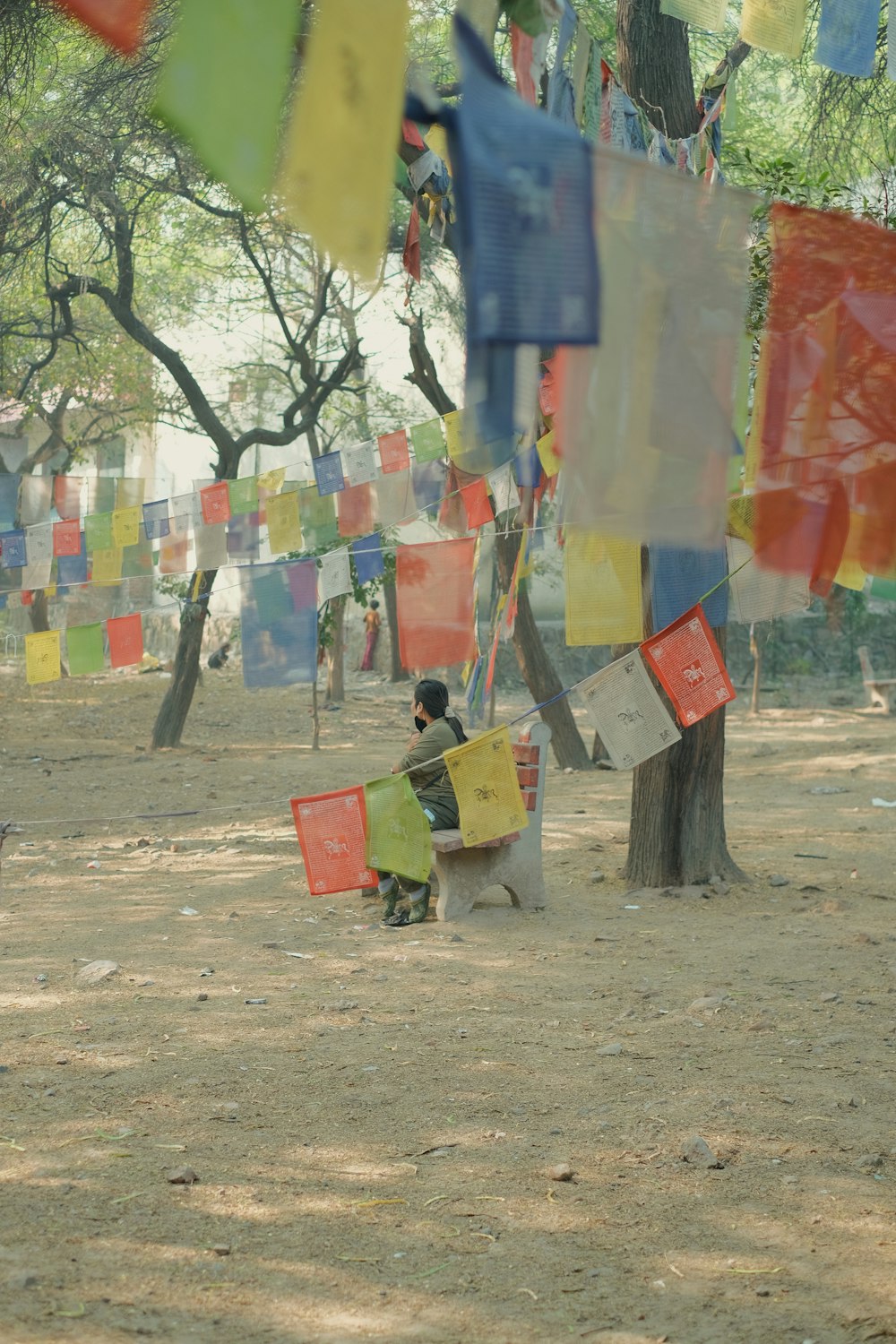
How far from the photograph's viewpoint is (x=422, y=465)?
11.8 meters

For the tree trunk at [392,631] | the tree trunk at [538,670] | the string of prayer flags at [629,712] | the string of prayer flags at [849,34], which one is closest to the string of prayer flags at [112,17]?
the string of prayer flags at [849,34]

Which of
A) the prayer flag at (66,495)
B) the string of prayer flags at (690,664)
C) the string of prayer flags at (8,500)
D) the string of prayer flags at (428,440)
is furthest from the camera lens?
the prayer flag at (66,495)

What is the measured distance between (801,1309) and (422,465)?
31.4 ft

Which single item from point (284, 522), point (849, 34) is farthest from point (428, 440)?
point (849, 34)

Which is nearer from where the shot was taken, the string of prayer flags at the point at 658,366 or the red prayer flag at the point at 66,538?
the string of prayer flags at the point at 658,366

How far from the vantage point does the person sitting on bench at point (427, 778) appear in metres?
6.87

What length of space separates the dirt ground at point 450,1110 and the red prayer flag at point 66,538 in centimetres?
410

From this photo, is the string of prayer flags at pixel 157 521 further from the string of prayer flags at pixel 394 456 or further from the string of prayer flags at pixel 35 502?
the string of prayer flags at pixel 35 502

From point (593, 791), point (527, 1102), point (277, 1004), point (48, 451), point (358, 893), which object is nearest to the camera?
point (527, 1102)

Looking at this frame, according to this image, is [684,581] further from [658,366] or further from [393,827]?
[658,366]

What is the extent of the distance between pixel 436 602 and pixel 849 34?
4033 mm

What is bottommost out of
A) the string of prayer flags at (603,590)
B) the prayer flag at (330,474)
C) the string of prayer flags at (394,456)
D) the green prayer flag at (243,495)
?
the string of prayer flags at (603,590)

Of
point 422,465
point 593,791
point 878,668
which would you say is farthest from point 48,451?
point 878,668

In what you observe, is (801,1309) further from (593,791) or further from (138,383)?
(138,383)
